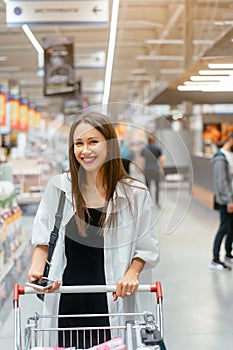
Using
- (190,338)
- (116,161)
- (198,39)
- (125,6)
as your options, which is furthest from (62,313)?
(198,39)

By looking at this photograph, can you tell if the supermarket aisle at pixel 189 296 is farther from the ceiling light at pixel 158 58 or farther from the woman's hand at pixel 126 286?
the ceiling light at pixel 158 58

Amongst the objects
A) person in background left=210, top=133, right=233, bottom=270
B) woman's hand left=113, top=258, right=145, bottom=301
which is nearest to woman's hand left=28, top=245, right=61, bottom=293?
woman's hand left=113, top=258, right=145, bottom=301

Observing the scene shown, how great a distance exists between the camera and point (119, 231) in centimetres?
264

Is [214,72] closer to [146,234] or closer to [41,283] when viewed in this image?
[146,234]

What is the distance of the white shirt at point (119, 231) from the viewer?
103 inches

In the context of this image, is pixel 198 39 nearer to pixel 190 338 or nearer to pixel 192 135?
pixel 192 135

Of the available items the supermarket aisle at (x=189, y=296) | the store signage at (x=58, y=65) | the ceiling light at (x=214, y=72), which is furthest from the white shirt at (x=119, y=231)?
the store signage at (x=58, y=65)

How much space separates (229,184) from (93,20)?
283 cm

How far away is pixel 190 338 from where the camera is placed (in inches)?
199

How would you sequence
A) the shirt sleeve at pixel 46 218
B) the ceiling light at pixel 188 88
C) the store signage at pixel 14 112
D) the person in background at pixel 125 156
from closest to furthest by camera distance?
the shirt sleeve at pixel 46 218 → the person in background at pixel 125 156 → the ceiling light at pixel 188 88 → the store signage at pixel 14 112

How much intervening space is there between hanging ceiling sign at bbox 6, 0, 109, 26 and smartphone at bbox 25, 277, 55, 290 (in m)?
6.55

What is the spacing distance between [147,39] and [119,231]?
59.2 ft

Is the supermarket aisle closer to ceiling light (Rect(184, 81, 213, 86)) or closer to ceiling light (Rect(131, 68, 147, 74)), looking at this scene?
ceiling light (Rect(184, 81, 213, 86))

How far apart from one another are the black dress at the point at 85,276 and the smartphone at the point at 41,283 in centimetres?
16
